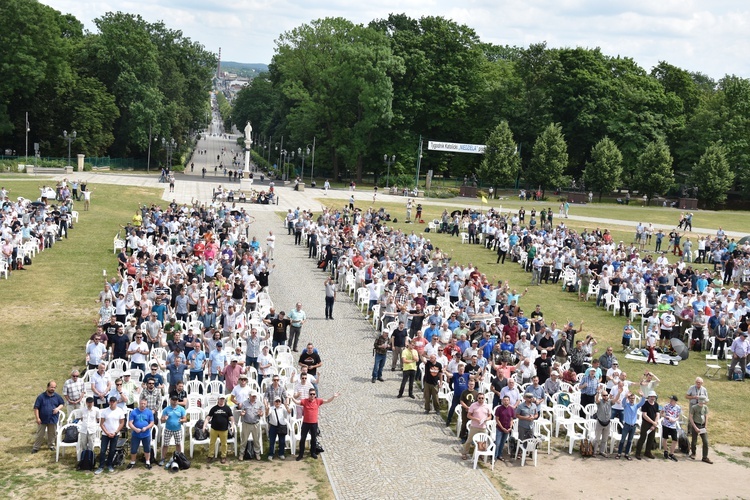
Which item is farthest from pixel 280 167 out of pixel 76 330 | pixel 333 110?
pixel 76 330

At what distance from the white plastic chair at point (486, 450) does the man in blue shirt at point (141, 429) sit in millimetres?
5121

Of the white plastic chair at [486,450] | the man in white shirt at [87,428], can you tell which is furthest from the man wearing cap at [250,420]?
the white plastic chair at [486,450]

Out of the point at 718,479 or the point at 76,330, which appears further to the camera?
the point at 76,330

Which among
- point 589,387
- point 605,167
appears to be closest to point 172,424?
point 589,387

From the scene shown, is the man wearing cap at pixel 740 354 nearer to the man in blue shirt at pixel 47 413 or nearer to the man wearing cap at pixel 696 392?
the man wearing cap at pixel 696 392

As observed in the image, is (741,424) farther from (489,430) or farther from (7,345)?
(7,345)

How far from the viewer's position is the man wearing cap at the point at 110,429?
1133cm

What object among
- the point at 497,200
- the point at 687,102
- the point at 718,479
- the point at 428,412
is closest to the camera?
the point at 718,479

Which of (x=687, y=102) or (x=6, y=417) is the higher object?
(x=687, y=102)

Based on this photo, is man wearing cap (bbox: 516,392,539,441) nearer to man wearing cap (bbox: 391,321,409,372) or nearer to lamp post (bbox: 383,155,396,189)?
man wearing cap (bbox: 391,321,409,372)

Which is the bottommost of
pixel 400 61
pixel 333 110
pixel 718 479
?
pixel 718 479

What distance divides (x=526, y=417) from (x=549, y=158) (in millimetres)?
58020

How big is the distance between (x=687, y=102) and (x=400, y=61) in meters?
33.1

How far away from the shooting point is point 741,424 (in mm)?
15617
